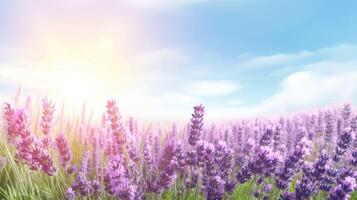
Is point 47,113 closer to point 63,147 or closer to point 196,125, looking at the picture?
point 63,147

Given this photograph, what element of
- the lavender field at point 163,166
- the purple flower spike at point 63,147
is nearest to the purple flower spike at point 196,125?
the lavender field at point 163,166

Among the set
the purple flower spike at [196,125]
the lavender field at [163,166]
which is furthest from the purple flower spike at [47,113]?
the purple flower spike at [196,125]

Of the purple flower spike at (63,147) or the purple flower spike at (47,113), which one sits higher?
the purple flower spike at (47,113)

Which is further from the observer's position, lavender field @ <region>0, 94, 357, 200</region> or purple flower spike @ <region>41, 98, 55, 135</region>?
purple flower spike @ <region>41, 98, 55, 135</region>

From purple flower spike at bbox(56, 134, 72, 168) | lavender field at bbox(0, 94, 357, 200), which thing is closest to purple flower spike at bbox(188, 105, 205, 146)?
lavender field at bbox(0, 94, 357, 200)

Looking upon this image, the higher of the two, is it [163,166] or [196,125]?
[196,125]

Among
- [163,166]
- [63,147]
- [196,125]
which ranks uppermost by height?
[196,125]

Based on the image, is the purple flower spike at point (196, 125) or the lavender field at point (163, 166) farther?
the purple flower spike at point (196, 125)

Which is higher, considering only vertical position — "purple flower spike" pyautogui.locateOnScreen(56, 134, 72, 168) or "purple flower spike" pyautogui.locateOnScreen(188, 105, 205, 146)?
"purple flower spike" pyautogui.locateOnScreen(188, 105, 205, 146)

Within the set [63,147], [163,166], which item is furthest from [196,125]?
[63,147]

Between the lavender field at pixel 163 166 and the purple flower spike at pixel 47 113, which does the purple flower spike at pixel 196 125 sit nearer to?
the lavender field at pixel 163 166

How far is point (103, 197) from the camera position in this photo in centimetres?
456

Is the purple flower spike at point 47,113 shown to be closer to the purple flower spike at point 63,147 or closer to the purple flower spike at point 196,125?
the purple flower spike at point 63,147

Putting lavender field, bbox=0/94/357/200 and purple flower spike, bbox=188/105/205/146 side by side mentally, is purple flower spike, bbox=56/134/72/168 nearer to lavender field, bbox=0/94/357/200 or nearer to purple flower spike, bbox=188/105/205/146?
lavender field, bbox=0/94/357/200
